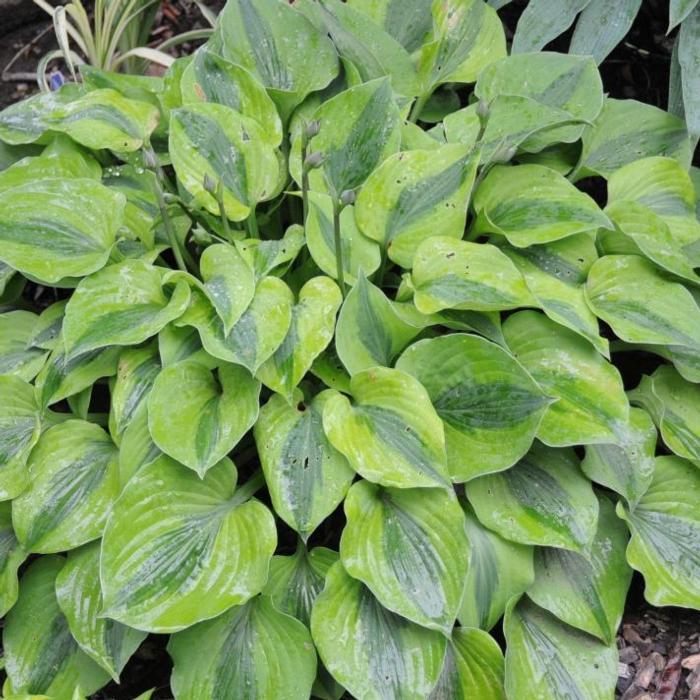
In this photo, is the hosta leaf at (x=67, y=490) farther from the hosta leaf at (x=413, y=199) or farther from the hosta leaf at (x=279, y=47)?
the hosta leaf at (x=279, y=47)

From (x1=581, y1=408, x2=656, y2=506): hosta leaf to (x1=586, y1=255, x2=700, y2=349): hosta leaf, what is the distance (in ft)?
0.66

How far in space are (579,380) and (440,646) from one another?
0.59 meters

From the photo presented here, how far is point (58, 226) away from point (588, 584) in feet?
4.33

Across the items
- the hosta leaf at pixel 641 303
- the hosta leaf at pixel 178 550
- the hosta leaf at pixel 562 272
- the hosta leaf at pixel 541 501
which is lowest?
the hosta leaf at pixel 541 501

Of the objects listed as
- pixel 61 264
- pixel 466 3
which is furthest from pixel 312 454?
pixel 466 3

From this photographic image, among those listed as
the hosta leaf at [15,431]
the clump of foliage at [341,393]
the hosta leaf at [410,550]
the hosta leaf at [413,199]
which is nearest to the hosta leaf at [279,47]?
the clump of foliage at [341,393]

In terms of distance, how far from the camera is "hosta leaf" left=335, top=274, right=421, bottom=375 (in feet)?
5.20

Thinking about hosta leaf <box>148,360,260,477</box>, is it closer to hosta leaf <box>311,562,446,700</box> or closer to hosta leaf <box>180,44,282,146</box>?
hosta leaf <box>311,562,446,700</box>

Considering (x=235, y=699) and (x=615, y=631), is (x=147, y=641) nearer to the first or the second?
(x=235, y=699)

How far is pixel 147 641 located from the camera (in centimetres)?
180

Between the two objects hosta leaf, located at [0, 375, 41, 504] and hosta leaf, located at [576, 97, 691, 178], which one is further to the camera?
hosta leaf, located at [576, 97, 691, 178]

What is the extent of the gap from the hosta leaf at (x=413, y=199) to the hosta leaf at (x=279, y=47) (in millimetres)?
368

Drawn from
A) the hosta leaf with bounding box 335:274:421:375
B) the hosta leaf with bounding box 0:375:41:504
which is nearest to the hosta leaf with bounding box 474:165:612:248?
the hosta leaf with bounding box 335:274:421:375

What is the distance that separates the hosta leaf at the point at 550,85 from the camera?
6.48 feet
